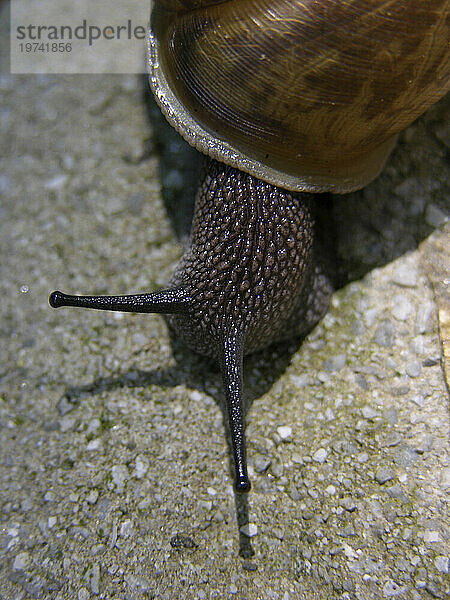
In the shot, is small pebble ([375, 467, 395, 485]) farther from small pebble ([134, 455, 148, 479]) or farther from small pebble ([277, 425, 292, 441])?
small pebble ([134, 455, 148, 479])

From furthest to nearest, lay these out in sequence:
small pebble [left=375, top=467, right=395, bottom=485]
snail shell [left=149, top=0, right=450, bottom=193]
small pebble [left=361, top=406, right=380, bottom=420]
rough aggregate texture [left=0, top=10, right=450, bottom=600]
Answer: small pebble [left=361, top=406, right=380, bottom=420] → small pebble [left=375, top=467, right=395, bottom=485] → rough aggregate texture [left=0, top=10, right=450, bottom=600] → snail shell [left=149, top=0, right=450, bottom=193]

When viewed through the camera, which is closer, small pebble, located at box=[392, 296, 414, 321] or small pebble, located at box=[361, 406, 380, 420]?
small pebble, located at box=[361, 406, 380, 420]

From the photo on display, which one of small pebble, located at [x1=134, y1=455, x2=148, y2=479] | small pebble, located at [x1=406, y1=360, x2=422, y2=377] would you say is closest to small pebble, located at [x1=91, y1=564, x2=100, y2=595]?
small pebble, located at [x1=134, y1=455, x2=148, y2=479]

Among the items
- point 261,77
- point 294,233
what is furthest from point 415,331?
point 261,77

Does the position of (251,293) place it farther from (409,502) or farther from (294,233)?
(409,502)

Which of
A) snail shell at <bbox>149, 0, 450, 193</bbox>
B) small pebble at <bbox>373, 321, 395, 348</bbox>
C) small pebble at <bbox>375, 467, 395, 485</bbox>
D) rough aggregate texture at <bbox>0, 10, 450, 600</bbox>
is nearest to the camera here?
snail shell at <bbox>149, 0, 450, 193</bbox>

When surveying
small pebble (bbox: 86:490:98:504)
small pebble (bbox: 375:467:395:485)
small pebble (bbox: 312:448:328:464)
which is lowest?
small pebble (bbox: 86:490:98:504)

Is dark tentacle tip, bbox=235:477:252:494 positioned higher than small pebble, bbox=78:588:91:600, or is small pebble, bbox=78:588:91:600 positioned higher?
dark tentacle tip, bbox=235:477:252:494
